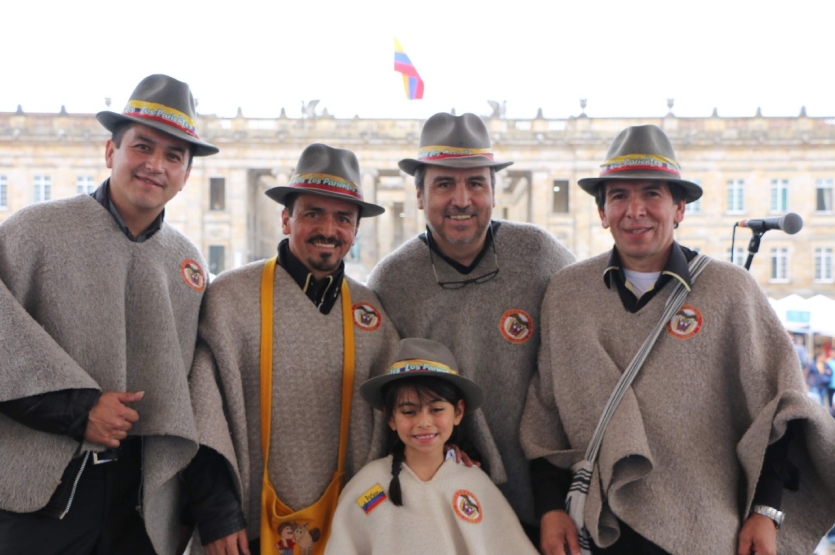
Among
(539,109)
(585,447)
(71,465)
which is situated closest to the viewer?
(71,465)

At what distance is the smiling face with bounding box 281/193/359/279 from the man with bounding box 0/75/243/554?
40cm

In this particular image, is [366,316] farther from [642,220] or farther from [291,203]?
[642,220]

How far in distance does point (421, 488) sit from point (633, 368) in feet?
2.48

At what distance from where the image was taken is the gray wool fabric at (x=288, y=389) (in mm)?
2744

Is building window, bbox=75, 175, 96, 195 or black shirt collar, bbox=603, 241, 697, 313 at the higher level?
building window, bbox=75, 175, 96, 195

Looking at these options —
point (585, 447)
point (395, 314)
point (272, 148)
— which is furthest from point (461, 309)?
point (272, 148)

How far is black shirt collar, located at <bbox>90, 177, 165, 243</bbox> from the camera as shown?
8.64 feet

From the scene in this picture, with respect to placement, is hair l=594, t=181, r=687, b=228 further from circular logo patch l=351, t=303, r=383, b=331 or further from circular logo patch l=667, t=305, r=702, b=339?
circular logo patch l=351, t=303, r=383, b=331

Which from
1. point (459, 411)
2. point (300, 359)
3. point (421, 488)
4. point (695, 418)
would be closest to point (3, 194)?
point (300, 359)

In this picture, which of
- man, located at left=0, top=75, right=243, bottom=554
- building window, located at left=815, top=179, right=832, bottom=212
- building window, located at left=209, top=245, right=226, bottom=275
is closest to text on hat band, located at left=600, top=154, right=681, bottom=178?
man, located at left=0, top=75, right=243, bottom=554

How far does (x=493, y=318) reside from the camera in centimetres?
310

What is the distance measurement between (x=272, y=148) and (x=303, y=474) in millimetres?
40763

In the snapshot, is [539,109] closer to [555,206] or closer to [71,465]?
[555,206]

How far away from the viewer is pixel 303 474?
2768mm
